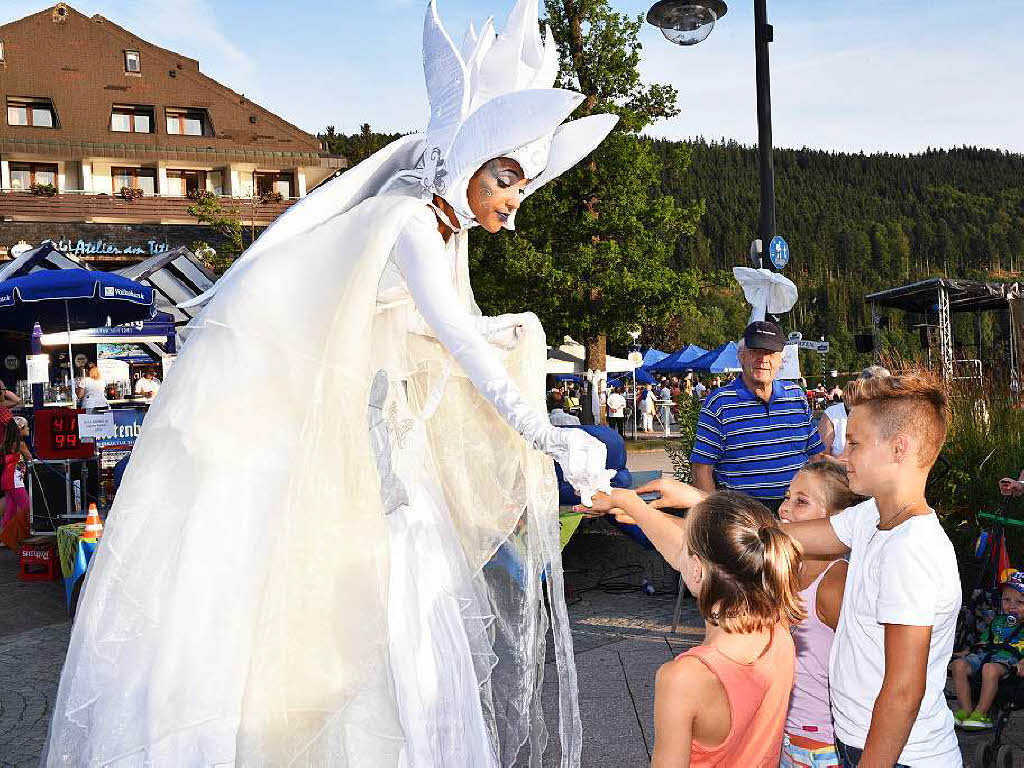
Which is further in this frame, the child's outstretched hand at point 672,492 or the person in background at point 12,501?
the person in background at point 12,501

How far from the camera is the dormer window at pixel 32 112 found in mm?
37250

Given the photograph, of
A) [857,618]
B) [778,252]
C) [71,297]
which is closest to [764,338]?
[857,618]

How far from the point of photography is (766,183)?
840 centimetres

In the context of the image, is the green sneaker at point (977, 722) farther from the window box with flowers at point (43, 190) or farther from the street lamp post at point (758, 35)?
the window box with flowers at point (43, 190)

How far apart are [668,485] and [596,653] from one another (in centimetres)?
271

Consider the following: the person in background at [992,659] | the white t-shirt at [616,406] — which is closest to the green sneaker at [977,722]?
the person in background at [992,659]

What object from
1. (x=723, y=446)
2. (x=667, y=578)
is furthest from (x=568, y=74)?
(x=723, y=446)

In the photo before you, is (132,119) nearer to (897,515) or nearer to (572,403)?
(572,403)

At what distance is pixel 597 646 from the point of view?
17.5 feet

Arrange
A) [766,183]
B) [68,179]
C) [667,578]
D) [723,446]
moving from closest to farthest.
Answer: [723,446] → [667,578] → [766,183] → [68,179]

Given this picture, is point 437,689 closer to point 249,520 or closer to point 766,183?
point 249,520

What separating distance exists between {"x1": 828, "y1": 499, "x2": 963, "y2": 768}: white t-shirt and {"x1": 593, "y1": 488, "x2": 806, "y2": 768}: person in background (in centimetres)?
14

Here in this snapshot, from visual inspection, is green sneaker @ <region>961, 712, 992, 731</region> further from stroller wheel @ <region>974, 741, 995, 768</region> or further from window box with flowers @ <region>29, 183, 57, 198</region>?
window box with flowers @ <region>29, 183, 57, 198</region>

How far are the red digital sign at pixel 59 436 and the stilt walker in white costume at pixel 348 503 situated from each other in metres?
6.70
